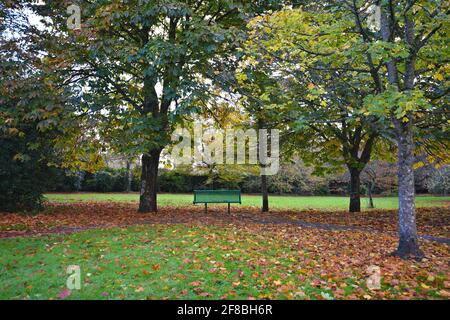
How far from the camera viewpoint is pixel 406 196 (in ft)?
22.2

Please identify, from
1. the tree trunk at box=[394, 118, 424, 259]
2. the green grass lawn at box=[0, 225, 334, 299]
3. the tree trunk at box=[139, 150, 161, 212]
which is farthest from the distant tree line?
the tree trunk at box=[394, 118, 424, 259]

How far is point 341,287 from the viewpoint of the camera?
16.7ft

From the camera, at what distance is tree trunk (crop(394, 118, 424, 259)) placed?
6.72 metres

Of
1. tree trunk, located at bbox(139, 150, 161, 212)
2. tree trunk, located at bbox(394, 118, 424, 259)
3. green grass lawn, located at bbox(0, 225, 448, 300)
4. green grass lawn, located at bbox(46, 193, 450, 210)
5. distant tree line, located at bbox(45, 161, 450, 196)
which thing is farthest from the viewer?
distant tree line, located at bbox(45, 161, 450, 196)

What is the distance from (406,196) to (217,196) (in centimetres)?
769

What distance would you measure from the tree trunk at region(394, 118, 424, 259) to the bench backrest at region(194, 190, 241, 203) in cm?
709

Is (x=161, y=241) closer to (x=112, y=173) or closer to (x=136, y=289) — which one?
(x=136, y=289)

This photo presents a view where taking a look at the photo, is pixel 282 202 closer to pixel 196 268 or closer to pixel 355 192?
pixel 355 192

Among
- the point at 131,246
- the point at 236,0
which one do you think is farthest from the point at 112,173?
the point at 131,246

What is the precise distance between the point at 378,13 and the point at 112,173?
30.3 m

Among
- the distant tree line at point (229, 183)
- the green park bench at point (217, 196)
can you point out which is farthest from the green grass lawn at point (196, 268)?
the distant tree line at point (229, 183)

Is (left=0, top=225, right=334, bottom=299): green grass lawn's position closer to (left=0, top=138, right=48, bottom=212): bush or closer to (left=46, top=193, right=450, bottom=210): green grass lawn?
(left=0, top=138, right=48, bottom=212): bush

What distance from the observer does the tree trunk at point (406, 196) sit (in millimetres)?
6719

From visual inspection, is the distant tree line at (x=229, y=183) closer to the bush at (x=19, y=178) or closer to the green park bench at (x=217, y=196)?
the green park bench at (x=217, y=196)
